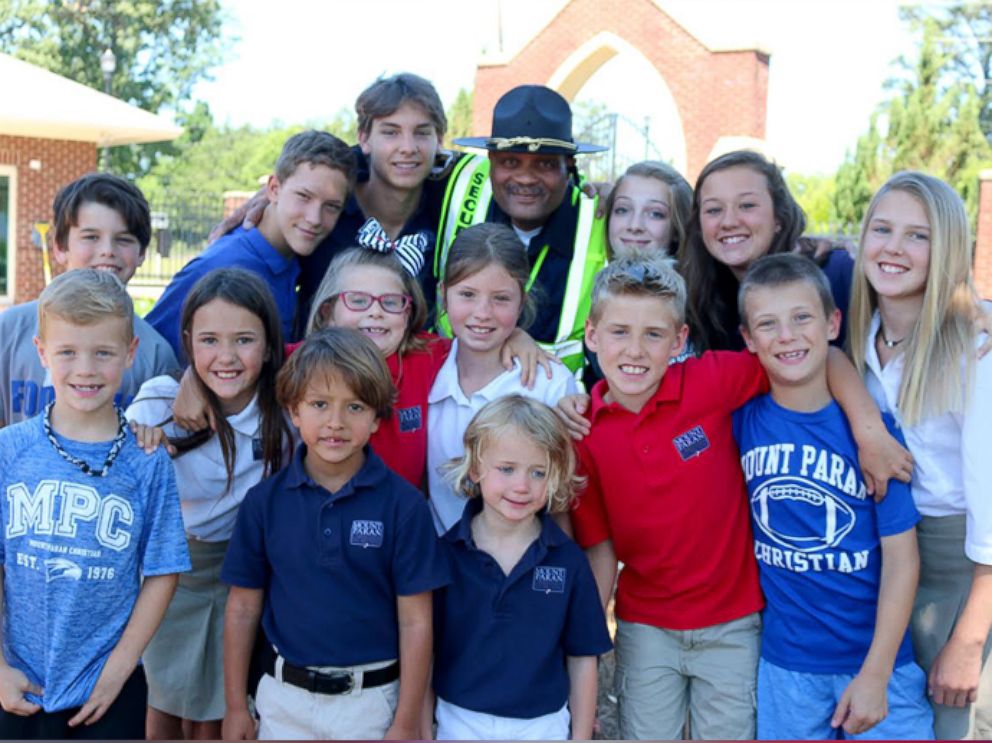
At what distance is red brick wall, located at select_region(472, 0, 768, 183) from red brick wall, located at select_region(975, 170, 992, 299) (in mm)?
7571

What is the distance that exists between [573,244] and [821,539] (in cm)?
168

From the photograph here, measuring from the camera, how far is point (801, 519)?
3182 millimetres

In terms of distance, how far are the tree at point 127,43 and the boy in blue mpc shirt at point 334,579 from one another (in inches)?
1355

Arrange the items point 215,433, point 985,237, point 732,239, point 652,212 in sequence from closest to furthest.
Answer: point 215,433, point 732,239, point 652,212, point 985,237

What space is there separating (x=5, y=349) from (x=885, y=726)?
3.21 metres

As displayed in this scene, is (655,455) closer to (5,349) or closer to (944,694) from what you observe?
(944,694)

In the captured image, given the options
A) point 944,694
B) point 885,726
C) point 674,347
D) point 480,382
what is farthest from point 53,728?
point 944,694

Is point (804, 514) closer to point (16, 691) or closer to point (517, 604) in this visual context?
point (517, 604)

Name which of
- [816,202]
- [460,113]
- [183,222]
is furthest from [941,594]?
[460,113]

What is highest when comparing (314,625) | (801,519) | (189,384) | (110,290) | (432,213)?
(432,213)

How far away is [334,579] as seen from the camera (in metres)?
3.02

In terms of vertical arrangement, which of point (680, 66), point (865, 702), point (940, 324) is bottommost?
point (865, 702)

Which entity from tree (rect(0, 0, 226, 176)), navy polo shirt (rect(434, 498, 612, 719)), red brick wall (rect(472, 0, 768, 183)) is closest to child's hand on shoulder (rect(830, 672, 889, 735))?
navy polo shirt (rect(434, 498, 612, 719))

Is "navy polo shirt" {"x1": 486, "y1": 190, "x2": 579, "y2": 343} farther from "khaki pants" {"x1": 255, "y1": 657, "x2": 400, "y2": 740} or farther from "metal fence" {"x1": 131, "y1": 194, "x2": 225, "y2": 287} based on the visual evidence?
"metal fence" {"x1": 131, "y1": 194, "x2": 225, "y2": 287}
